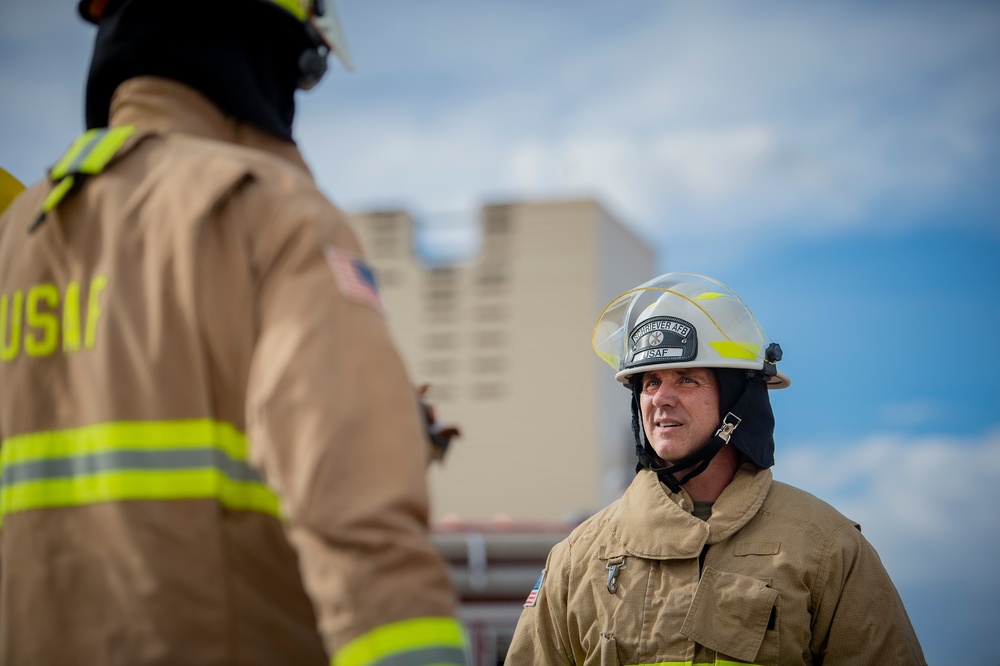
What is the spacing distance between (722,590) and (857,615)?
40cm

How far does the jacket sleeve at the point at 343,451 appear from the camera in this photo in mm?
1401

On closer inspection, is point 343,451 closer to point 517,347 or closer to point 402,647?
point 402,647

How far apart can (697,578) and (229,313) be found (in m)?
2.15

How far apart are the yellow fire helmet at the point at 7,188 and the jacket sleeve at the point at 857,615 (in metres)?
2.51

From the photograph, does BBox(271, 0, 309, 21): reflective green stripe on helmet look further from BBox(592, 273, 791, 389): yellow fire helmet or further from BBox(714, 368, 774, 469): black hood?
BBox(714, 368, 774, 469): black hood

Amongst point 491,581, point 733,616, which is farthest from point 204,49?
point 491,581

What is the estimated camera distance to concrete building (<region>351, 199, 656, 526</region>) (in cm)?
6406

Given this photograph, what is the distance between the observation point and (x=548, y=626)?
3.61 metres

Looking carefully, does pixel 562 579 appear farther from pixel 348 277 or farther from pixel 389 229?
pixel 389 229

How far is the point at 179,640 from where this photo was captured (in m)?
1.53

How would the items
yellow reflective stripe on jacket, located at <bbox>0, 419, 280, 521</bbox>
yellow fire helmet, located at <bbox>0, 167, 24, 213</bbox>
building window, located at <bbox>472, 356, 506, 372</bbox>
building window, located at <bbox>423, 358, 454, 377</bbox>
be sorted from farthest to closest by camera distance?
building window, located at <bbox>423, 358, 454, 377</bbox> < building window, located at <bbox>472, 356, 506, 372</bbox> < yellow fire helmet, located at <bbox>0, 167, 24, 213</bbox> < yellow reflective stripe on jacket, located at <bbox>0, 419, 280, 521</bbox>

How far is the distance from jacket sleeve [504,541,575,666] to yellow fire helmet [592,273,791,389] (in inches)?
29.2

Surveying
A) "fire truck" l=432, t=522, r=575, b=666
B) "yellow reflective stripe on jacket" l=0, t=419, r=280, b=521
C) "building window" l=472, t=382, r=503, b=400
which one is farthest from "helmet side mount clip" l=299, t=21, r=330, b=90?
"building window" l=472, t=382, r=503, b=400

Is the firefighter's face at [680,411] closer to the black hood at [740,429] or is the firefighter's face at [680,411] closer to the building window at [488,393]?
the black hood at [740,429]
